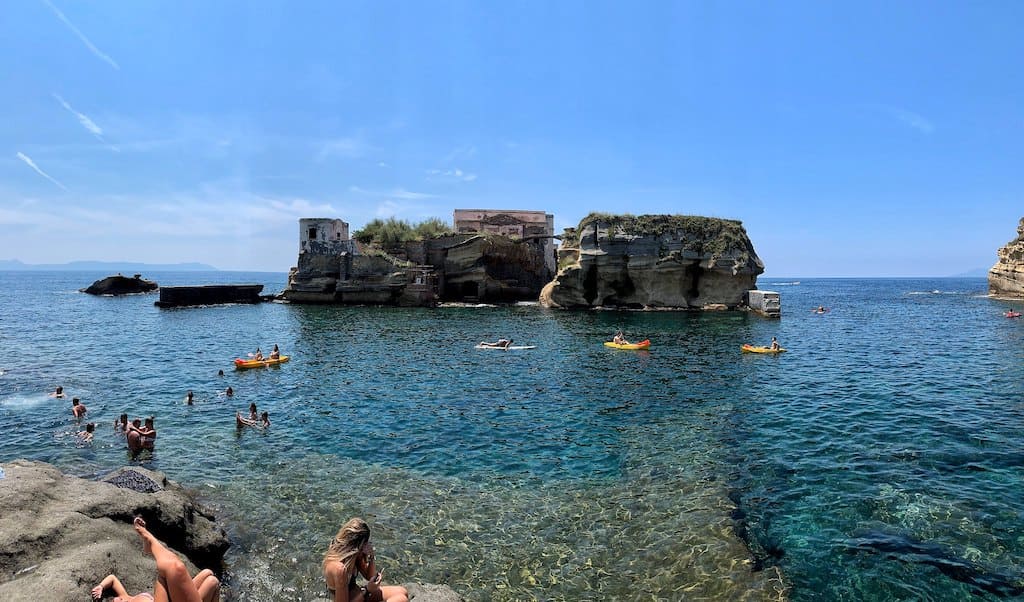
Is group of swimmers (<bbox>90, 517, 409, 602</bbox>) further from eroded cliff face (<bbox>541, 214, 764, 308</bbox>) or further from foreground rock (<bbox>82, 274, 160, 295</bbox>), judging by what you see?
→ foreground rock (<bbox>82, 274, 160, 295</bbox>)

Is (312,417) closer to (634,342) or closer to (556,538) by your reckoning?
(556,538)

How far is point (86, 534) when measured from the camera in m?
7.38

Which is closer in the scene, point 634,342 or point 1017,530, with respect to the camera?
point 1017,530

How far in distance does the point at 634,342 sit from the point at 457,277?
3320cm

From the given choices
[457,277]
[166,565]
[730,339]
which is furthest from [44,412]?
[457,277]

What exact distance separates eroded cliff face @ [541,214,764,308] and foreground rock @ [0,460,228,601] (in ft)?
157

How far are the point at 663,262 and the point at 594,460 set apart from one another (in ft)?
138

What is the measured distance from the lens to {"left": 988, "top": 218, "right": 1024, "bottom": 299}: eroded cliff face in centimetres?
6384

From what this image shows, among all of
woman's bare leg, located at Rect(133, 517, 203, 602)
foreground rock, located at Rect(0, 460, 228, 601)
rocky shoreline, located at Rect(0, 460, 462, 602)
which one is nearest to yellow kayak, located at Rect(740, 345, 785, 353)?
rocky shoreline, located at Rect(0, 460, 462, 602)

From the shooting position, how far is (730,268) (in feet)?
175

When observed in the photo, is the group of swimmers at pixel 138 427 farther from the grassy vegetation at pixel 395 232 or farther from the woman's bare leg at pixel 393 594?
the grassy vegetation at pixel 395 232

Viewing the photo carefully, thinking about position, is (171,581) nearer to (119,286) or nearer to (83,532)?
(83,532)

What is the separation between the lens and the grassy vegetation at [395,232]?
215ft

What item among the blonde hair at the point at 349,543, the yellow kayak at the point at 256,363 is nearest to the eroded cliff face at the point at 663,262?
the yellow kayak at the point at 256,363
